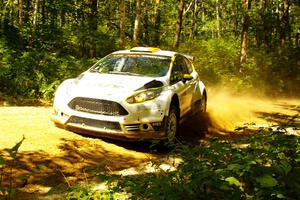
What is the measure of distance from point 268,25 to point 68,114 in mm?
29927

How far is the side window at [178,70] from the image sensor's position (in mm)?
8657

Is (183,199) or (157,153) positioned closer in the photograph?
(183,199)

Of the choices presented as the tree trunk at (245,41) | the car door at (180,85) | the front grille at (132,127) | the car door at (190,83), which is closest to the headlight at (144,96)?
the front grille at (132,127)

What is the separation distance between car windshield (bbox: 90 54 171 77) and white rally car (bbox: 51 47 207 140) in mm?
22

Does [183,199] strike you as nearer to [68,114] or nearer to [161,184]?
[161,184]

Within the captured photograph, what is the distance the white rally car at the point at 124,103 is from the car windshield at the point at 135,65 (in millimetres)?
22

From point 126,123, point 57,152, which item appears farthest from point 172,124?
point 57,152

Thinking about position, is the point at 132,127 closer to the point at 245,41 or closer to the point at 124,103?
the point at 124,103

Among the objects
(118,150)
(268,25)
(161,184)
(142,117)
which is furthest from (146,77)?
(268,25)

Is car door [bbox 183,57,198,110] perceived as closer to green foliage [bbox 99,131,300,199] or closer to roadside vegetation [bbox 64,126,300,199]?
roadside vegetation [bbox 64,126,300,199]

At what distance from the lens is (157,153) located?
7.94 metres

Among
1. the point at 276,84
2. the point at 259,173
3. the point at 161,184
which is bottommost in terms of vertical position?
the point at 276,84

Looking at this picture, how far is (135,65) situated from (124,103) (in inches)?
67.7

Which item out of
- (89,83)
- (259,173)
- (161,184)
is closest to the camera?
(259,173)
